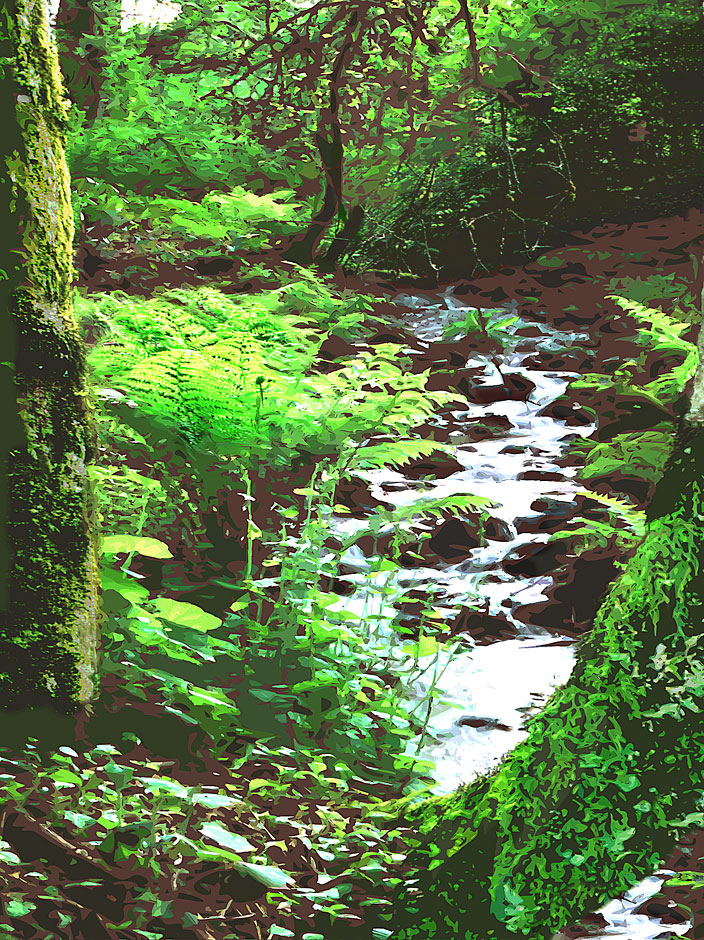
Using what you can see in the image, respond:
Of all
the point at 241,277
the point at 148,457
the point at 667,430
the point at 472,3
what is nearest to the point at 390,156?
the point at 472,3

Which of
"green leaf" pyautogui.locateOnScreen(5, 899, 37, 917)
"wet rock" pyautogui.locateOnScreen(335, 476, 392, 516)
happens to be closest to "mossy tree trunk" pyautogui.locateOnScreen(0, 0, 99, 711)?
"green leaf" pyautogui.locateOnScreen(5, 899, 37, 917)

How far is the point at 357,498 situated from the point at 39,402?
2567mm

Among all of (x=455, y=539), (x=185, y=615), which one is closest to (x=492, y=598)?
(x=455, y=539)

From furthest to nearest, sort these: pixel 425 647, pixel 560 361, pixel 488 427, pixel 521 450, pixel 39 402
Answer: pixel 560 361
pixel 488 427
pixel 521 450
pixel 425 647
pixel 39 402

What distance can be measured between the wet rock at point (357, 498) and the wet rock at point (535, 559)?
28.4 inches

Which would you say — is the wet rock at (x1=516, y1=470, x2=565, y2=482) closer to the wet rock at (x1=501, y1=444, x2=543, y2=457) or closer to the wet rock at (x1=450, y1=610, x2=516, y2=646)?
the wet rock at (x1=501, y1=444, x2=543, y2=457)

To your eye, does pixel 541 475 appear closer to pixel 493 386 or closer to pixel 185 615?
pixel 493 386

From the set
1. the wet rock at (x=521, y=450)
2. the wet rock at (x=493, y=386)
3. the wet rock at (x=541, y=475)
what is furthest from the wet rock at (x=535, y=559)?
the wet rock at (x=493, y=386)

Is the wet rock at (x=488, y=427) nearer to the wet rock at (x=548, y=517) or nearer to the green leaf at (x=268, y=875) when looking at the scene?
the wet rock at (x=548, y=517)

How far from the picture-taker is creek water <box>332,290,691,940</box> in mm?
2947

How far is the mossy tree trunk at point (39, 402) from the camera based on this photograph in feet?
7.37

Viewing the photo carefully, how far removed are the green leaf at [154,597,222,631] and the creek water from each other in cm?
67

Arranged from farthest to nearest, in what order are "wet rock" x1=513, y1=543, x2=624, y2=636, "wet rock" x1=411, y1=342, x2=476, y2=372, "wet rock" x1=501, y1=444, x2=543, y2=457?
"wet rock" x1=411, y1=342, x2=476, y2=372
"wet rock" x1=501, y1=444, x2=543, y2=457
"wet rock" x1=513, y1=543, x2=624, y2=636

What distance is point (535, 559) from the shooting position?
169 inches
